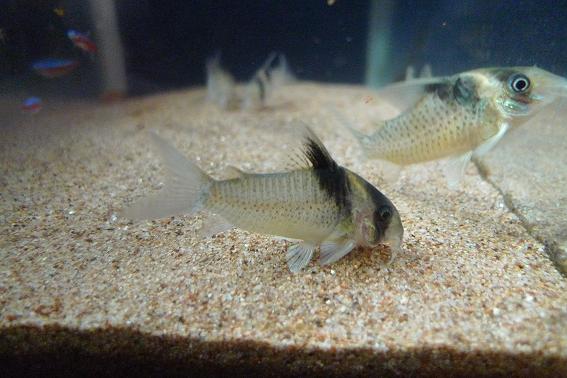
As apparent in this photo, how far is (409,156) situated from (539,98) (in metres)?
1.08

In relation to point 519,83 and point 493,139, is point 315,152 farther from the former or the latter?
point 519,83

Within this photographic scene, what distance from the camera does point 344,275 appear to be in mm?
2500

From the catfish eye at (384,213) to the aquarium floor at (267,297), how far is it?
1.28ft

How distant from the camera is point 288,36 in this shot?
39.2ft

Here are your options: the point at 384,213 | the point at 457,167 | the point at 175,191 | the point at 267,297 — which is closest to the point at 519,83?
the point at 457,167

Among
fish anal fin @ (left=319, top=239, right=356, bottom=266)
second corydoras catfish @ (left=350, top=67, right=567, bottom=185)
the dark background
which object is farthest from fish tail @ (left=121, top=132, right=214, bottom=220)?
the dark background

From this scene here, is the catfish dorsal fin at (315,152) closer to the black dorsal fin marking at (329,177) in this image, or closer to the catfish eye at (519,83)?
the black dorsal fin marking at (329,177)

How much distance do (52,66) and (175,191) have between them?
5.94 m

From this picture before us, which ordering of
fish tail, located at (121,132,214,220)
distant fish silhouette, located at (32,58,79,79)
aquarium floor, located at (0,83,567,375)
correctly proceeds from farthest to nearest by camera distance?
distant fish silhouette, located at (32,58,79,79)
fish tail, located at (121,132,214,220)
aquarium floor, located at (0,83,567,375)

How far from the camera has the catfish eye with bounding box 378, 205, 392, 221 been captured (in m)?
2.39

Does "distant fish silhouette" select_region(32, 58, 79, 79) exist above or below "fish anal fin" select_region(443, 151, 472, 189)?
above

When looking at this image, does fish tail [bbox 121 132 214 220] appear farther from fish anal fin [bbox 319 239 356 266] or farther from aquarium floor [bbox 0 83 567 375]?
fish anal fin [bbox 319 239 356 266]

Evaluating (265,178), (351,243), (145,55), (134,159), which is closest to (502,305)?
(351,243)

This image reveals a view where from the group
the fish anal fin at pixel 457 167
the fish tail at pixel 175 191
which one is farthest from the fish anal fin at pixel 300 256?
the fish anal fin at pixel 457 167
